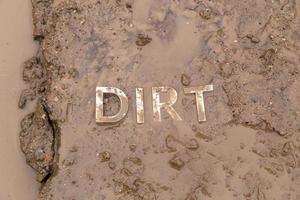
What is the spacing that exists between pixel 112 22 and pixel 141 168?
3.39 feet

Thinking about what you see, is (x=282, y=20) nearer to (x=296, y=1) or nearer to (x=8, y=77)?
(x=296, y=1)

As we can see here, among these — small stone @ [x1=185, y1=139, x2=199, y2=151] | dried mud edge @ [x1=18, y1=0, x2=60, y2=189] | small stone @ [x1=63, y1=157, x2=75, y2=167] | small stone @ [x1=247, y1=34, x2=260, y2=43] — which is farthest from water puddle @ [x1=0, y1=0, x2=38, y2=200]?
small stone @ [x1=247, y1=34, x2=260, y2=43]

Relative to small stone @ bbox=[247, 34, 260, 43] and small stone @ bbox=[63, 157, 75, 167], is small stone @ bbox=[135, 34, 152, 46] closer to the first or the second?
small stone @ bbox=[247, 34, 260, 43]

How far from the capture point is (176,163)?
3.20 metres

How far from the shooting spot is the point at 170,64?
3.47 m

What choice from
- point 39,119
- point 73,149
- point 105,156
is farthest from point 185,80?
point 39,119

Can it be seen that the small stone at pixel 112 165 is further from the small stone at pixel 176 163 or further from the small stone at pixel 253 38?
the small stone at pixel 253 38

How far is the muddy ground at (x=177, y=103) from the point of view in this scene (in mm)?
3180

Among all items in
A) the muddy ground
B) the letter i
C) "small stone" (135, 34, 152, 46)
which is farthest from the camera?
"small stone" (135, 34, 152, 46)

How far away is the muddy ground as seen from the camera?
3180 mm

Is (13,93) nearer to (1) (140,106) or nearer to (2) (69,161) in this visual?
(2) (69,161)

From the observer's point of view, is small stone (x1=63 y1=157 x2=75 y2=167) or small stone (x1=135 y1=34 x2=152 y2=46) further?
small stone (x1=135 y1=34 x2=152 y2=46)

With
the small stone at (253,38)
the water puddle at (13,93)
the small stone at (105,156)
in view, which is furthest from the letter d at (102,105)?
the small stone at (253,38)

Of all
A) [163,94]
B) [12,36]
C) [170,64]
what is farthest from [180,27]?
[12,36]
